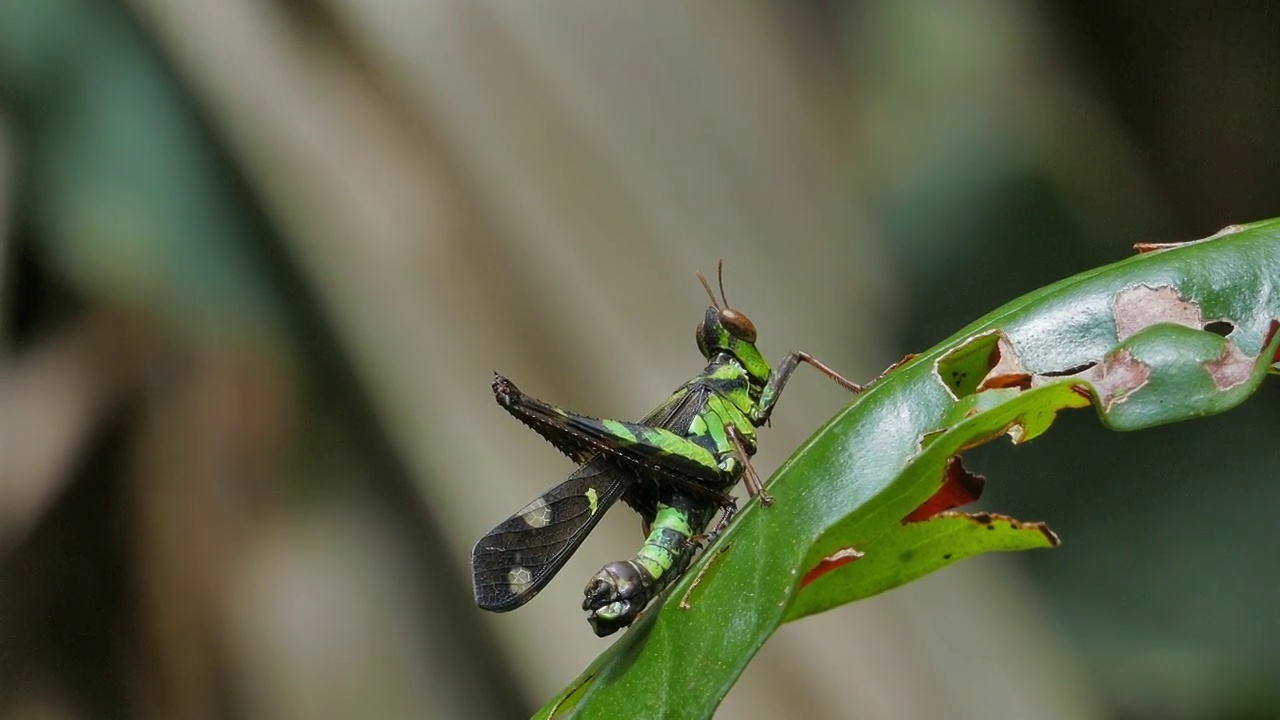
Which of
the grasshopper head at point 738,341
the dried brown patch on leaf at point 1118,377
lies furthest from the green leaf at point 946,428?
the grasshopper head at point 738,341

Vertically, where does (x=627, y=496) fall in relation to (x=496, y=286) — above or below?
below

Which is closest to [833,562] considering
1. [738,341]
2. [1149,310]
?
[1149,310]

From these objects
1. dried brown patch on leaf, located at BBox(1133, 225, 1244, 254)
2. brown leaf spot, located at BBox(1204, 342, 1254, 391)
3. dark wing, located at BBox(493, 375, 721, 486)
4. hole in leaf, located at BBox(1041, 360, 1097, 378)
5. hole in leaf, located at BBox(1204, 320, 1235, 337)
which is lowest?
hole in leaf, located at BBox(1204, 320, 1235, 337)

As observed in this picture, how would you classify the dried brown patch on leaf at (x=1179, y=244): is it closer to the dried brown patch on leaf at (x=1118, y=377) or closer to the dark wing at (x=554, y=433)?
the dried brown patch on leaf at (x=1118, y=377)

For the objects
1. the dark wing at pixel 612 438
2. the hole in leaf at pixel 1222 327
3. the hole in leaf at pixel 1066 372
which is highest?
the dark wing at pixel 612 438

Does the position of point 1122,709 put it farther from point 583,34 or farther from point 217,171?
point 217,171

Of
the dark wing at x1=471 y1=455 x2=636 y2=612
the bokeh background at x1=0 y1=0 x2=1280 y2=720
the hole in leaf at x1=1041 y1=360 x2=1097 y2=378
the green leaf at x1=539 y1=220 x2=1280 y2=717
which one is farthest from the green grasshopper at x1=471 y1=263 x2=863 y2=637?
the bokeh background at x1=0 y1=0 x2=1280 y2=720

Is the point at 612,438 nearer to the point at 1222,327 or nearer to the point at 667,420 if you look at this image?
the point at 667,420

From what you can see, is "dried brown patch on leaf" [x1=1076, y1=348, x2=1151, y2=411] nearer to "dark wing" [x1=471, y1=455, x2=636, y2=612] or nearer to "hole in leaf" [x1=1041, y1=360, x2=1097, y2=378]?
"hole in leaf" [x1=1041, y1=360, x2=1097, y2=378]
